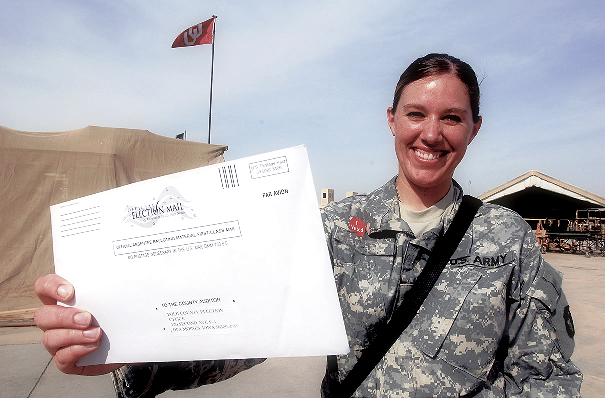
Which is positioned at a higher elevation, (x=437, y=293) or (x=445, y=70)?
(x=445, y=70)

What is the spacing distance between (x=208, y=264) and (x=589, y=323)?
6607mm

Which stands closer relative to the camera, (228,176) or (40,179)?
(228,176)

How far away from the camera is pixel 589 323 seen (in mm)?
5504

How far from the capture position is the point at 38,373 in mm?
3729

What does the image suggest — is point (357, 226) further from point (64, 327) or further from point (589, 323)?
point (589, 323)

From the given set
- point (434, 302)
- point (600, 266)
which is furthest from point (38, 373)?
point (600, 266)

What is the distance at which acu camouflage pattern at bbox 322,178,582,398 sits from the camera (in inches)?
49.3

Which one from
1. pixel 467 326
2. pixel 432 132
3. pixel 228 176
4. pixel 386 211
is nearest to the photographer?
pixel 228 176

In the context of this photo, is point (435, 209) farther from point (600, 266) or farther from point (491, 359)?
point (600, 266)

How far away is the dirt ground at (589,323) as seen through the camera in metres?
3.68

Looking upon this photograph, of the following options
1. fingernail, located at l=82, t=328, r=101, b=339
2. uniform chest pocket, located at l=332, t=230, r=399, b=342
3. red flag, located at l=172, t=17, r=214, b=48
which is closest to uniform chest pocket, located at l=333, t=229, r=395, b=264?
uniform chest pocket, located at l=332, t=230, r=399, b=342

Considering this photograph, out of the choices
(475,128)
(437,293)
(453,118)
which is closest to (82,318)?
(437,293)

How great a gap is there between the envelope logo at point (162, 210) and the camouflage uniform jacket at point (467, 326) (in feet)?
1.68

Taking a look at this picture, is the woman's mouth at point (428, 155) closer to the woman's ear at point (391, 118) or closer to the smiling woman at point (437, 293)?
the smiling woman at point (437, 293)
